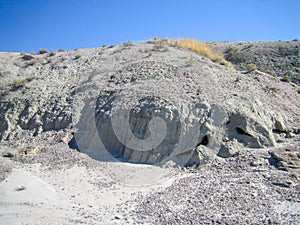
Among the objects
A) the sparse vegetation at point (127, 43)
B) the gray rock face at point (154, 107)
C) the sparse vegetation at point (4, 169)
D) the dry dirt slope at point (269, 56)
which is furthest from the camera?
the dry dirt slope at point (269, 56)

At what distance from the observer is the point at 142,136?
11.1m

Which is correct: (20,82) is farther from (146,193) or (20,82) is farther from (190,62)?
(146,193)

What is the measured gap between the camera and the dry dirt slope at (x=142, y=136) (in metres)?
7.46

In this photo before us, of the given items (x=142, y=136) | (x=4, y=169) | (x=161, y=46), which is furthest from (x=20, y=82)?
(x=142, y=136)

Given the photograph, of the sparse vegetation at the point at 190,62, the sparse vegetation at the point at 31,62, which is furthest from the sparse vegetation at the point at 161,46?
the sparse vegetation at the point at 31,62

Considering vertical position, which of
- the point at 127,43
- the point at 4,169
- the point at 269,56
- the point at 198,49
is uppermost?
the point at 269,56

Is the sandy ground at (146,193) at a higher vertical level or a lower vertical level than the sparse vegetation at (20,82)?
lower

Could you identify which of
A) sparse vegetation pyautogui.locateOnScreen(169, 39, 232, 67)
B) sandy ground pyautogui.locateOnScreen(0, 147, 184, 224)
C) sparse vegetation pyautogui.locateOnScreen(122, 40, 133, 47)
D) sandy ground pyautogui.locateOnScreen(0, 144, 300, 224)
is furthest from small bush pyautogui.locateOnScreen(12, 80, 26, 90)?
sparse vegetation pyautogui.locateOnScreen(169, 39, 232, 67)

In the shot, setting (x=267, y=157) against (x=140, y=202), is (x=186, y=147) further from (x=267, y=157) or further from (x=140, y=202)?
(x=140, y=202)

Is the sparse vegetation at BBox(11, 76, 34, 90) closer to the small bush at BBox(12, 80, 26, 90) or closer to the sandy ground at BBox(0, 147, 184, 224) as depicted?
the small bush at BBox(12, 80, 26, 90)

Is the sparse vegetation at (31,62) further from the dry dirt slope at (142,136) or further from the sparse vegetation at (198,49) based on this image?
the sparse vegetation at (198,49)

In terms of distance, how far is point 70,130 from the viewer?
13.1 meters

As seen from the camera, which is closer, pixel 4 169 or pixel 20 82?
pixel 4 169

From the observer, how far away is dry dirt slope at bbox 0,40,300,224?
746 cm
